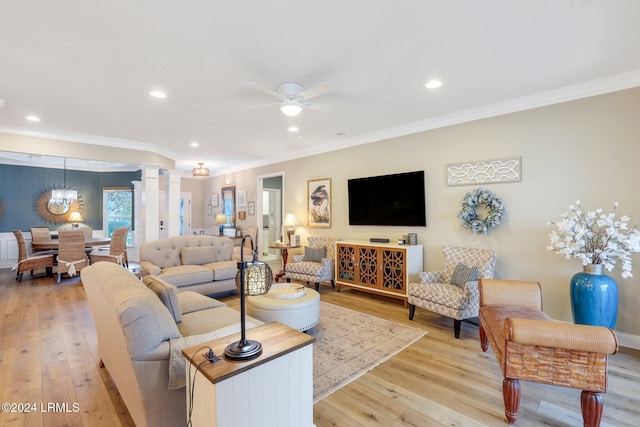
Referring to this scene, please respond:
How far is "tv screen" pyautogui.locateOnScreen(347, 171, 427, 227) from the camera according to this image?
14.8 ft

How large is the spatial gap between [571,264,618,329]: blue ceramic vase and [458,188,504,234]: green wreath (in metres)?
1.06

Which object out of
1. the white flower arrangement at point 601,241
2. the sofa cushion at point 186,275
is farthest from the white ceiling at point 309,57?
the sofa cushion at point 186,275

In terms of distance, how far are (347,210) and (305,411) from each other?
13.4 ft

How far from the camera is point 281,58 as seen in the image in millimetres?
2602

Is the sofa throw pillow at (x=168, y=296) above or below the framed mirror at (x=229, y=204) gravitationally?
below

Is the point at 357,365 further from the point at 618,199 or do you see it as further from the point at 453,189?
the point at 618,199

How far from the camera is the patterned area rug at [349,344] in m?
2.50

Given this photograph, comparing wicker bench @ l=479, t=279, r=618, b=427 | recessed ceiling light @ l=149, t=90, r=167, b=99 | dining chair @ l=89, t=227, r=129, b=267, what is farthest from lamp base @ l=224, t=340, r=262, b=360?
dining chair @ l=89, t=227, r=129, b=267

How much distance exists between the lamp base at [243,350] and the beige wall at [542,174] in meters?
3.42

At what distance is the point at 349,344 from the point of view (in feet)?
10.1

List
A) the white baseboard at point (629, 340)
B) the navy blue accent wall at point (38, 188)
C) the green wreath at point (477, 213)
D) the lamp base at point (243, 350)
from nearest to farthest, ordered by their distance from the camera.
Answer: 1. the lamp base at point (243, 350)
2. the white baseboard at point (629, 340)
3. the green wreath at point (477, 213)
4. the navy blue accent wall at point (38, 188)

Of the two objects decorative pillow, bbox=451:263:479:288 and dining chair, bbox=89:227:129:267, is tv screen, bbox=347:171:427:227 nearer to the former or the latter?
decorative pillow, bbox=451:263:479:288

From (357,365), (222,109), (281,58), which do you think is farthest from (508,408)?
(222,109)

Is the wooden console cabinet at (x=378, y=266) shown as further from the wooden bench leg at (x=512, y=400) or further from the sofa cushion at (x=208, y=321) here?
the sofa cushion at (x=208, y=321)
